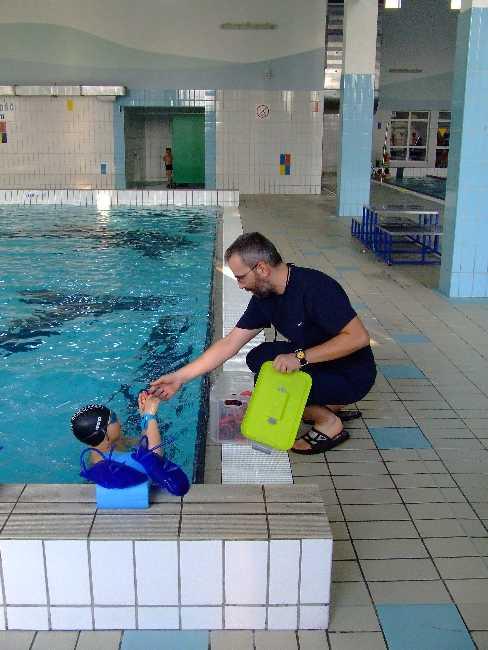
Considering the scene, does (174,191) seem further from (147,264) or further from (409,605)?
(409,605)

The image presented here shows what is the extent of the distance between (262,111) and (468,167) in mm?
11458

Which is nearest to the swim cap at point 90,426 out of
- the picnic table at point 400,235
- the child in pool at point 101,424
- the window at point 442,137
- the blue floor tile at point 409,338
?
the child in pool at point 101,424

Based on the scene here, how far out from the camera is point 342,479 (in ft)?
11.0

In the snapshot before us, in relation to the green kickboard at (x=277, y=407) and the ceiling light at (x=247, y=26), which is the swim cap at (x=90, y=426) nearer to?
the green kickboard at (x=277, y=407)

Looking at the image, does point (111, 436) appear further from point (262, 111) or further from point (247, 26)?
point (247, 26)

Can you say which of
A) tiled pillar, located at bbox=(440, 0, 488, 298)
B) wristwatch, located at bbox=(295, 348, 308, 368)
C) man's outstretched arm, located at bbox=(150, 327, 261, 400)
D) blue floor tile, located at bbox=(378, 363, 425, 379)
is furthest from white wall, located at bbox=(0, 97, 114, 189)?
wristwatch, located at bbox=(295, 348, 308, 368)

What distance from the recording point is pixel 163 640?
2.21 metres

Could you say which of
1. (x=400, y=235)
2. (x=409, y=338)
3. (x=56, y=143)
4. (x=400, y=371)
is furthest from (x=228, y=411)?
(x=56, y=143)

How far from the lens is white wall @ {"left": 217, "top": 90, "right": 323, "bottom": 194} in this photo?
17.3 meters

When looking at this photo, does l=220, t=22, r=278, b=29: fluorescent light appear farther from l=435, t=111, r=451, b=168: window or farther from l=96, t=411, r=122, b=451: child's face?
l=96, t=411, r=122, b=451: child's face

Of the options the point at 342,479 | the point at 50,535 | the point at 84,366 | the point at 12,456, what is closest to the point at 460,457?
the point at 342,479

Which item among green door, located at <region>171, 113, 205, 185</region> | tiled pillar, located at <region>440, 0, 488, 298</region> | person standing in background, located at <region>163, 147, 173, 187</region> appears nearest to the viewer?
tiled pillar, located at <region>440, 0, 488, 298</region>

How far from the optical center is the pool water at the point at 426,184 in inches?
656

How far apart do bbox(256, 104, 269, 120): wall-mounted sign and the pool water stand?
415 centimetres
